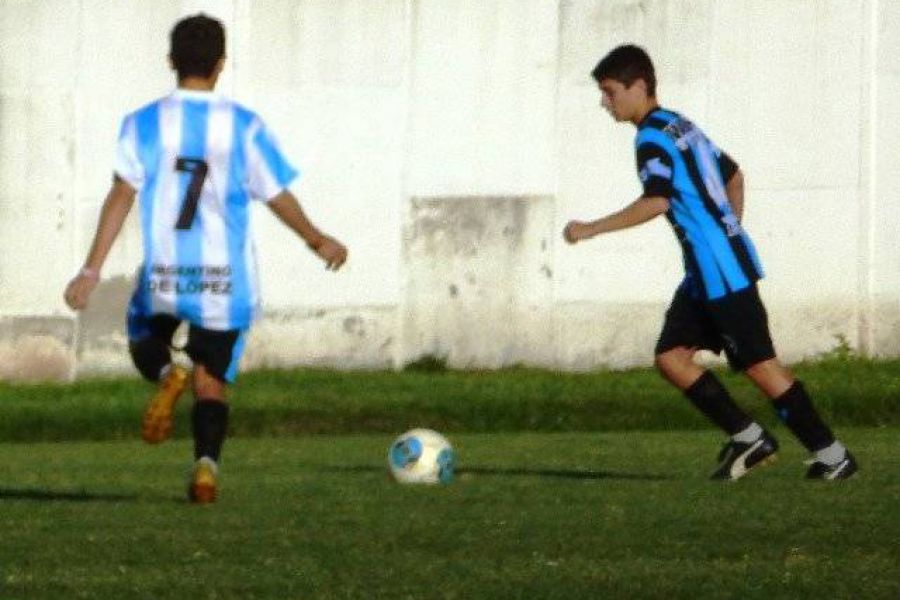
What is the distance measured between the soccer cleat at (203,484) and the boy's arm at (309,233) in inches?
32.8

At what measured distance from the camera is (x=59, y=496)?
10.4m

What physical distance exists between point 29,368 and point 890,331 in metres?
5.70

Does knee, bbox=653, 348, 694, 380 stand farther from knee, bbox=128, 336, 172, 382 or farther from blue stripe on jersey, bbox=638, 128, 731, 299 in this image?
knee, bbox=128, 336, 172, 382

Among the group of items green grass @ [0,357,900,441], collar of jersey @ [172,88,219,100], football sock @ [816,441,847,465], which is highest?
collar of jersey @ [172,88,219,100]

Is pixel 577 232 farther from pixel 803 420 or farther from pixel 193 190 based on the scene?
pixel 193 190

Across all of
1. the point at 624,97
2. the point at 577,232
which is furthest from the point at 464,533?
the point at 624,97

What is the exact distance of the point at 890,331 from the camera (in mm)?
18219

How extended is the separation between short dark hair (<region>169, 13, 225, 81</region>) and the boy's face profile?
180 cm

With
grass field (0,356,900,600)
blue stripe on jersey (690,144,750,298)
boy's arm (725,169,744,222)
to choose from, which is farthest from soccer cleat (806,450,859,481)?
boy's arm (725,169,744,222)

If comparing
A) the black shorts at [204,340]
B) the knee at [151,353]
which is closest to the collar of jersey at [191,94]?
the black shorts at [204,340]

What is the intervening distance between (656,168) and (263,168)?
5.67ft

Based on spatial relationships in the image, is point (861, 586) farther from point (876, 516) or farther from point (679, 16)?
point (679, 16)

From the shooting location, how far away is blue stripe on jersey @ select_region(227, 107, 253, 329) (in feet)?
31.2

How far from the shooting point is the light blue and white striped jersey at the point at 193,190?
945 centimetres
